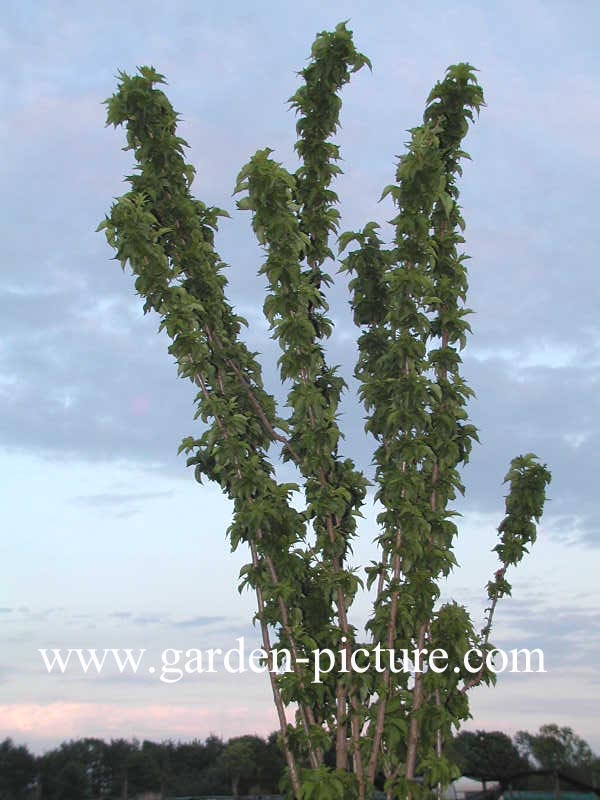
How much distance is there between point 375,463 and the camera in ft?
40.4

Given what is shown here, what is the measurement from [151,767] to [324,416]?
70.6m

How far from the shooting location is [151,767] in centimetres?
7356

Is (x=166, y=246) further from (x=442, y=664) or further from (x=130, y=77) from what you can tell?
(x=442, y=664)

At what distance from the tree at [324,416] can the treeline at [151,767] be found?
59.9 m

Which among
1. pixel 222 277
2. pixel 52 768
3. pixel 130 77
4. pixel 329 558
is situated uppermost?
pixel 130 77

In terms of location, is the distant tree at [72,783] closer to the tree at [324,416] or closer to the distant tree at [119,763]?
the distant tree at [119,763]

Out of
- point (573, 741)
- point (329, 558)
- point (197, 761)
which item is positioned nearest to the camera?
point (329, 558)

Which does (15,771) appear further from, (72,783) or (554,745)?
(554,745)

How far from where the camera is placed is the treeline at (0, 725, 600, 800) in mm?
70188

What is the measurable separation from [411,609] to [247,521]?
96.0 inches

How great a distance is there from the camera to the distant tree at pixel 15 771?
71.8 metres

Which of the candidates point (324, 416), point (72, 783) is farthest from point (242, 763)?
point (324, 416)

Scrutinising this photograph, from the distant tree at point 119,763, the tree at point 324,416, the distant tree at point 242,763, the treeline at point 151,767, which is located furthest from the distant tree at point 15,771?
the tree at point 324,416

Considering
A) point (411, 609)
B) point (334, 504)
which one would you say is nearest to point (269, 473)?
point (334, 504)
